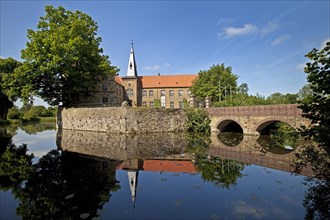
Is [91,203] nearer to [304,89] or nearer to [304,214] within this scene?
[304,214]

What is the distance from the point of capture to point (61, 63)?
21.6m

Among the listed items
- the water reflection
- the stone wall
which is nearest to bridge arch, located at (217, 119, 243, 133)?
the water reflection

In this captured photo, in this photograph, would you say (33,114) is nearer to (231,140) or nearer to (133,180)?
(231,140)

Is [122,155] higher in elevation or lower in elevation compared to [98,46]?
lower

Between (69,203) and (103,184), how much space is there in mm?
1523

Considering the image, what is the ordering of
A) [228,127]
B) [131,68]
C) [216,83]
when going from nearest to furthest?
[228,127] → [216,83] → [131,68]

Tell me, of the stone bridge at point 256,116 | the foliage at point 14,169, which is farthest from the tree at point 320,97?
the stone bridge at point 256,116

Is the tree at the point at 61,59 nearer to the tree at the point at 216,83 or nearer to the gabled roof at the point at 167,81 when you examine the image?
the tree at the point at 216,83

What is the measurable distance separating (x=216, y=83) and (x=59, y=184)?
3240 cm

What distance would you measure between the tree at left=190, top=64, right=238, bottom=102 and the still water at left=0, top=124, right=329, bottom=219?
25.6m

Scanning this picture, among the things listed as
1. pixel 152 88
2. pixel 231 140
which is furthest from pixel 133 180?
pixel 152 88

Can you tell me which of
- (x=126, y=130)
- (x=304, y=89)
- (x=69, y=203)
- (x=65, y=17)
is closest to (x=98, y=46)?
(x=65, y=17)

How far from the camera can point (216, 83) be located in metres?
35.7

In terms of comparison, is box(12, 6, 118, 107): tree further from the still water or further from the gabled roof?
the gabled roof
